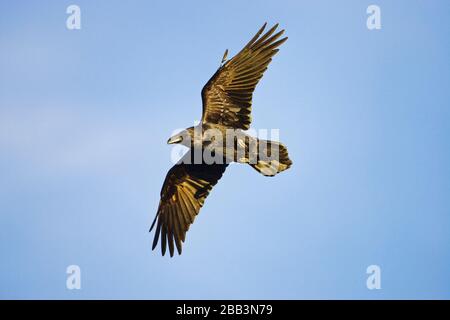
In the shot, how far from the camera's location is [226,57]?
1627 centimetres

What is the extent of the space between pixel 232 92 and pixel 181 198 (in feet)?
9.12

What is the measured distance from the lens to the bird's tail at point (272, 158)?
1612 cm

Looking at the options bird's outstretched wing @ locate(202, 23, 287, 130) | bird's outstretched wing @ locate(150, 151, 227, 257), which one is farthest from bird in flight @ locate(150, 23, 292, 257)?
bird's outstretched wing @ locate(150, 151, 227, 257)

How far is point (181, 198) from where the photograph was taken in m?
17.7

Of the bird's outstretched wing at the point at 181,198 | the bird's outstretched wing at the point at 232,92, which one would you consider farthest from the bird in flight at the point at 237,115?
the bird's outstretched wing at the point at 181,198

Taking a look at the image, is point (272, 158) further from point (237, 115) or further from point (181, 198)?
point (181, 198)

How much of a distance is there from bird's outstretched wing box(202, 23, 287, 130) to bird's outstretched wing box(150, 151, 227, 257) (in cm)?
149

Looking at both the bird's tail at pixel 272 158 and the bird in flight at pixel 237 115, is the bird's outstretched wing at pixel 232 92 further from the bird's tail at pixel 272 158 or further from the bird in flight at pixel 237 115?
the bird's tail at pixel 272 158

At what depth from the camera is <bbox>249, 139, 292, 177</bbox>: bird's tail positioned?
16.1 metres

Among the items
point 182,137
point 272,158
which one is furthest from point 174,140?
point 272,158

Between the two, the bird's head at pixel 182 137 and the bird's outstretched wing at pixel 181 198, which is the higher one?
the bird's head at pixel 182 137

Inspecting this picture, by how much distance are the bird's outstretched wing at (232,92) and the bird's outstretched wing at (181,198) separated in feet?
4.88
